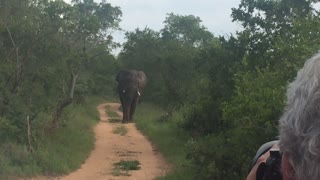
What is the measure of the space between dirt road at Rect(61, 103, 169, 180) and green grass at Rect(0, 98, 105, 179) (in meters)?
0.28

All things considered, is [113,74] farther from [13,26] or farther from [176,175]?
[176,175]

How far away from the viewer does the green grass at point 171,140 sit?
10.3m

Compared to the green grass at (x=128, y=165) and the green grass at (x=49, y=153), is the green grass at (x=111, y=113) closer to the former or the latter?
the green grass at (x=49, y=153)

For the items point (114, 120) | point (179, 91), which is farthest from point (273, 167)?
point (114, 120)

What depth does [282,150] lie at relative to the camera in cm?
111

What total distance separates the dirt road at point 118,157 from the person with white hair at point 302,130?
9.58m

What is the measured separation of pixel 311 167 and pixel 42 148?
11.3 meters

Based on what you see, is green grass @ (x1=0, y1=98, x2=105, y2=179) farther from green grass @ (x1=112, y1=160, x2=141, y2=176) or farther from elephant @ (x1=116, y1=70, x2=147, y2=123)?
elephant @ (x1=116, y1=70, x2=147, y2=123)

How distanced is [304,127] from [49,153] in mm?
11115

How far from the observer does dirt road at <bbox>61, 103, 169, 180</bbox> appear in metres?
10.9

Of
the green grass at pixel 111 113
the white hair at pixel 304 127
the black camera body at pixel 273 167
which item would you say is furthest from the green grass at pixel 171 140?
the white hair at pixel 304 127

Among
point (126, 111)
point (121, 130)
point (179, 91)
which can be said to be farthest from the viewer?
point (126, 111)

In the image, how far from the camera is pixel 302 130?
1.04 m

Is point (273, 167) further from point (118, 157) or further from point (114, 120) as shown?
point (114, 120)
